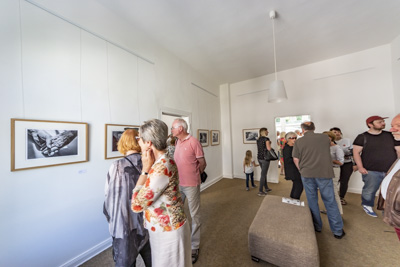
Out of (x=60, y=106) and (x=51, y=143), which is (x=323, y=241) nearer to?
(x=51, y=143)

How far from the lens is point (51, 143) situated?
167 centimetres

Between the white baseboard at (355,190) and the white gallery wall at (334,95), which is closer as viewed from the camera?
the white gallery wall at (334,95)

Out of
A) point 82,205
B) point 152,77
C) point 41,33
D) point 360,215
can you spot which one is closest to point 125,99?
point 152,77

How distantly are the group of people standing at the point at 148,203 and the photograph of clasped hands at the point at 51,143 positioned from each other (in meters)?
1.18

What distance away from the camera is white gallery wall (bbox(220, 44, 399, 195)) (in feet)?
11.6

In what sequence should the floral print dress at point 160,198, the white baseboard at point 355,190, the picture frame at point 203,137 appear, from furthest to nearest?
1. the picture frame at point 203,137
2. the white baseboard at point 355,190
3. the floral print dress at point 160,198

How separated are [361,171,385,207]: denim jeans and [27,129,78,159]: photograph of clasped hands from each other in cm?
480

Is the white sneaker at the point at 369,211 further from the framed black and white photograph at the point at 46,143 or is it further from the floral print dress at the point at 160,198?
the framed black and white photograph at the point at 46,143

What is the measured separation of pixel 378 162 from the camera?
2.46 meters

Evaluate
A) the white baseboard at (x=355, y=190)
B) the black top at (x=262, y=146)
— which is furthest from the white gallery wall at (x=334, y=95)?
the black top at (x=262, y=146)

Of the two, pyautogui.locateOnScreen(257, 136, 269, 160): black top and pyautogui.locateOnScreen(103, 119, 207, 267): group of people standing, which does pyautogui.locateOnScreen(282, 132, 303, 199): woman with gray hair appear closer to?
pyautogui.locateOnScreen(257, 136, 269, 160): black top

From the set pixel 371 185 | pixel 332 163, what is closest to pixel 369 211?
pixel 371 185

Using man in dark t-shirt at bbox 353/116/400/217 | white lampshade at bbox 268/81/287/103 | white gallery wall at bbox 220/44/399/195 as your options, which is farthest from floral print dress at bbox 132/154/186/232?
white gallery wall at bbox 220/44/399/195

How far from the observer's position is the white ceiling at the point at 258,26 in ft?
7.51
